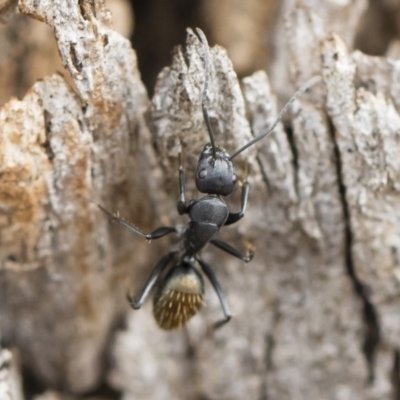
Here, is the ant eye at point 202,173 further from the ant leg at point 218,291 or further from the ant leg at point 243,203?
the ant leg at point 218,291

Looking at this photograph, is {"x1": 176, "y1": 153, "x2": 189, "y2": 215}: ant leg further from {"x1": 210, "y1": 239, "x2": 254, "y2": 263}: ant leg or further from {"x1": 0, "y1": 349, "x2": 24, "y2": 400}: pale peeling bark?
{"x1": 0, "y1": 349, "x2": 24, "y2": 400}: pale peeling bark

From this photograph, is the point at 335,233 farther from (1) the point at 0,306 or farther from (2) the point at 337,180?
(1) the point at 0,306

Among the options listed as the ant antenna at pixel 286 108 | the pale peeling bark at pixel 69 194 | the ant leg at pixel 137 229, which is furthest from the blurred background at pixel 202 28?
the ant leg at pixel 137 229

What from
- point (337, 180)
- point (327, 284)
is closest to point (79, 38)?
point (337, 180)

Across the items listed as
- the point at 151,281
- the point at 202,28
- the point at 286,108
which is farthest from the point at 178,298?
the point at 202,28

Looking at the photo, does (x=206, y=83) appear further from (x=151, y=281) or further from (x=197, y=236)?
(x=151, y=281)

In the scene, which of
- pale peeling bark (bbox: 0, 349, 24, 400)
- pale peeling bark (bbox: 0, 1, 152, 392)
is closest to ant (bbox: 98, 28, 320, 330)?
pale peeling bark (bbox: 0, 1, 152, 392)
